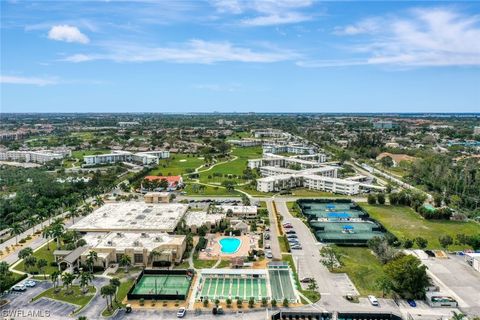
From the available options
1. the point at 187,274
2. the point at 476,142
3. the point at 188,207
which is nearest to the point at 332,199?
the point at 188,207

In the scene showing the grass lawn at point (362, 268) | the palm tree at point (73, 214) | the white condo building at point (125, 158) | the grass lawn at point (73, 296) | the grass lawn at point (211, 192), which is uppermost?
the white condo building at point (125, 158)

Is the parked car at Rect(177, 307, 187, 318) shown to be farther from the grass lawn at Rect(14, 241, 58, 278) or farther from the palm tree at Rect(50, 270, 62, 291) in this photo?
the grass lawn at Rect(14, 241, 58, 278)

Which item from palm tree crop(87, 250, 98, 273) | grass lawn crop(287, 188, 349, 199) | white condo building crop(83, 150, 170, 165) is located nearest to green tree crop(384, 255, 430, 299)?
palm tree crop(87, 250, 98, 273)

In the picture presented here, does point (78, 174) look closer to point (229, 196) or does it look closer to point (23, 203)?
point (23, 203)

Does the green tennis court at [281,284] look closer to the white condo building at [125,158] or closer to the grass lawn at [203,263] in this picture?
the grass lawn at [203,263]

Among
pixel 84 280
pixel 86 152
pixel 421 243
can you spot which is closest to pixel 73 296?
pixel 84 280

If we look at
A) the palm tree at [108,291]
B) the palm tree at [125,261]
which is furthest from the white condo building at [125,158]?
the palm tree at [108,291]
